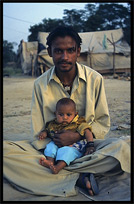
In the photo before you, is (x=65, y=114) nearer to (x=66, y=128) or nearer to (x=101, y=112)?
(x=66, y=128)

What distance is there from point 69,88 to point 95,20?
1043 inches

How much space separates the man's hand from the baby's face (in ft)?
0.36

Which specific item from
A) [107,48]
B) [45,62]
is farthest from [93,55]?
[45,62]

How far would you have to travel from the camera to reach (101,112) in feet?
9.09

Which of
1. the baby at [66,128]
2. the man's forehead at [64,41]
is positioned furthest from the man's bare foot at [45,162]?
the man's forehead at [64,41]

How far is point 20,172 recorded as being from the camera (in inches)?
86.0

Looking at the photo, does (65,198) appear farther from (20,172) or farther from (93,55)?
(93,55)

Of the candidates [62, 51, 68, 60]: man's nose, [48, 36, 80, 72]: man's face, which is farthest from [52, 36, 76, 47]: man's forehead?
[62, 51, 68, 60]: man's nose

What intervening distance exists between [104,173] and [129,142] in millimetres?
359

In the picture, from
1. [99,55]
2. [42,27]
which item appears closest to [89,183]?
[99,55]

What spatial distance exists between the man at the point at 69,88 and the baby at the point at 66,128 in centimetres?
14

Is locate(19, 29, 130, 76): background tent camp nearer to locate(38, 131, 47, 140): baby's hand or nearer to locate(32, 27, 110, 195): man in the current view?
locate(32, 27, 110, 195): man

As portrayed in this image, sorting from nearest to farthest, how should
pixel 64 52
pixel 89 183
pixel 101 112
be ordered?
1. pixel 89 183
2. pixel 64 52
3. pixel 101 112

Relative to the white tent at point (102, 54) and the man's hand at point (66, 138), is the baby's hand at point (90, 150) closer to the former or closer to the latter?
the man's hand at point (66, 138)
